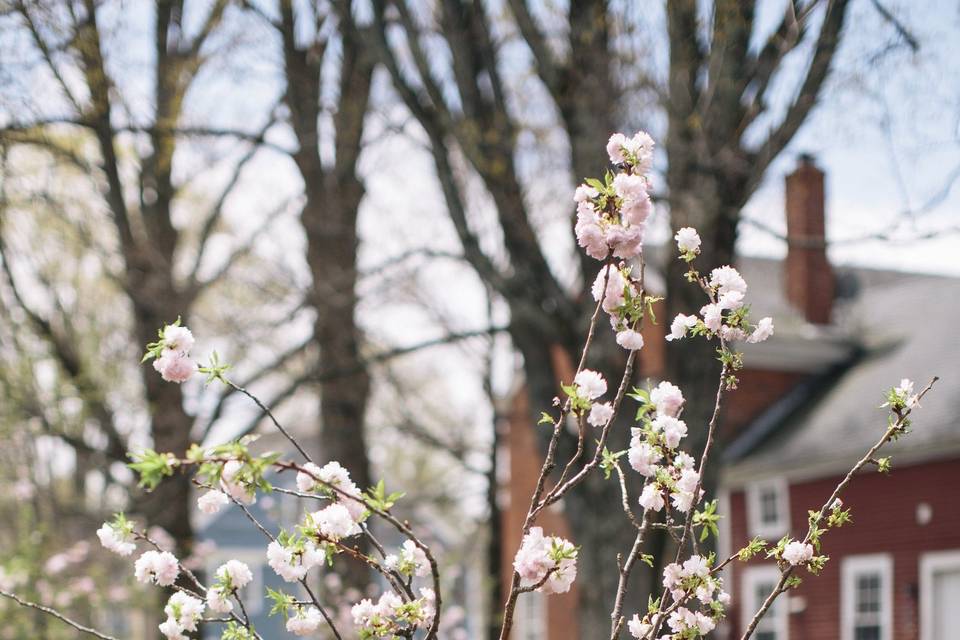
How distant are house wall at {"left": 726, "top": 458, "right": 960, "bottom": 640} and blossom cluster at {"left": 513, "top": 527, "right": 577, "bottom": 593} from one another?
1448 centimetres

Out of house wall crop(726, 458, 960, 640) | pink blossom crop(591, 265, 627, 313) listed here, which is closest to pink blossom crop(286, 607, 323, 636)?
pink blossom crop(591, 265, 627, 313)

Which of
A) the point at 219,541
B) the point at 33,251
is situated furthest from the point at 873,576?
the point at 219,541

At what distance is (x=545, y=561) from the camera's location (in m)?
3.01

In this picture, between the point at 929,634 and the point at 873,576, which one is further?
the point at 873,576

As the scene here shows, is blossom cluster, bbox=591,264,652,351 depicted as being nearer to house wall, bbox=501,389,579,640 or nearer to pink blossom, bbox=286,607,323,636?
pink blossom, bbox=286,607,323,636

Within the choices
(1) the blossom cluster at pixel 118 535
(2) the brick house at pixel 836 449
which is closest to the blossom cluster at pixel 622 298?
(1) the blossom cluster at pixel 118 535

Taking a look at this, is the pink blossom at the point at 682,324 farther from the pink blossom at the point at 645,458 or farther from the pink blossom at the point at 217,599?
the pink blossom at the point at 217,599

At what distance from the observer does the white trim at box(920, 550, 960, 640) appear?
17.1 meters

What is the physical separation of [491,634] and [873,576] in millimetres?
6403

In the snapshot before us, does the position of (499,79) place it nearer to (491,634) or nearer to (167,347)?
(167,347)

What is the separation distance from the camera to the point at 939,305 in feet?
69.7

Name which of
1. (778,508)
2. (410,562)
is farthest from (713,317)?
(778,508)

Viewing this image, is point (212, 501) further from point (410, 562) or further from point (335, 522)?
point (410, 562)

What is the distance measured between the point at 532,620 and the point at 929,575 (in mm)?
9630
